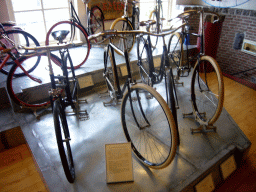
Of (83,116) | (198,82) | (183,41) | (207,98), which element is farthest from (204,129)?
(83,116)

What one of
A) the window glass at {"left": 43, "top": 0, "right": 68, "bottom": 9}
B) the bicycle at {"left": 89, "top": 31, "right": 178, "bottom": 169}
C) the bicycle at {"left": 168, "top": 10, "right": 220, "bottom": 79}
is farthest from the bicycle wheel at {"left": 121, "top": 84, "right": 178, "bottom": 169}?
the window glass at {"left": 43, "top": 0, "right": 68, "bottom": 9}

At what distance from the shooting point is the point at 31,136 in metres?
2.12

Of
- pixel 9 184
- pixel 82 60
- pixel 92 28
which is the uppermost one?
pixel 92 28

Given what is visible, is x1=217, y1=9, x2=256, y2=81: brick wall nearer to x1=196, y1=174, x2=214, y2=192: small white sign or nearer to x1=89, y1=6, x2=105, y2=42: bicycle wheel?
x1=89, y1=6, x2=105, y2=42: bicycle wheel

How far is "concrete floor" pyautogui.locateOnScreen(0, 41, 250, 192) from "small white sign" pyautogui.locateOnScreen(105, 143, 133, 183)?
0.23 ft

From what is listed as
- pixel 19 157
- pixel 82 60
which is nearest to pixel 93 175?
pixel 19 157

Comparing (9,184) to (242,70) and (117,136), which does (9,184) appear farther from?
(242,70)

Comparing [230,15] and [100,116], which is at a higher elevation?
[230,15]

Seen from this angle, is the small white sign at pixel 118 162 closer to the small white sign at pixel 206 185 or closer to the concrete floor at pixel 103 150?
the concrete floor at pixel 103 150

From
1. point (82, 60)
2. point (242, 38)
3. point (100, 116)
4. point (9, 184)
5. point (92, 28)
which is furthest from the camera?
point (92, 28)

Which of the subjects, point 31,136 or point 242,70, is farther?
point 242,70

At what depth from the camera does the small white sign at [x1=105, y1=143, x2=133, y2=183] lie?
1.58m

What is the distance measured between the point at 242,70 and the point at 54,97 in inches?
141

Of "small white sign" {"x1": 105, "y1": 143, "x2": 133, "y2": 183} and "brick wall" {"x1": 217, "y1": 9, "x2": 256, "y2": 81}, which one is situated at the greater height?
"brick wall" {"x1": 217, "y1": 9, "x2": 256, "y2": 81}
